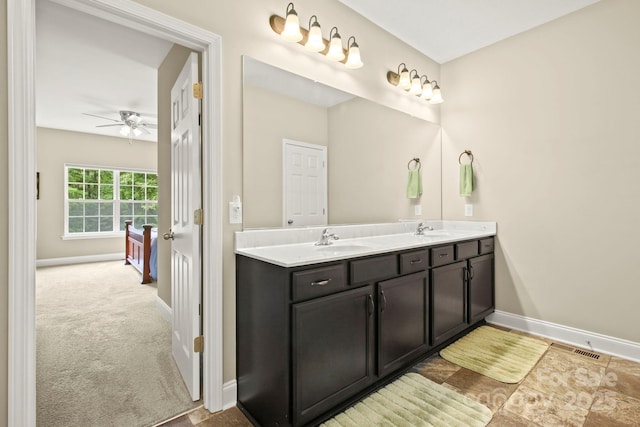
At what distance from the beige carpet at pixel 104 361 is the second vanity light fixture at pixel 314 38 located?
7.55ft

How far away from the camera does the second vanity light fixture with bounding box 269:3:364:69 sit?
195 cm

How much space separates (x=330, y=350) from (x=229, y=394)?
712 mm

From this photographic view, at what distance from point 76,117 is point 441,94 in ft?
18.6

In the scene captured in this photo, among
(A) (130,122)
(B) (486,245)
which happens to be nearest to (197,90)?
(B) (486,245)

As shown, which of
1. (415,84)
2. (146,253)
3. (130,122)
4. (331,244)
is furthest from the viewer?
(130,122)

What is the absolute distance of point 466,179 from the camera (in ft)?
10.3

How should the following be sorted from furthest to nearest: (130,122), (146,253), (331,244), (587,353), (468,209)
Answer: (130,122) < (146,253) < (468,209) < (587,353) < (331,244)

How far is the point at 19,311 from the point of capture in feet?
4.17

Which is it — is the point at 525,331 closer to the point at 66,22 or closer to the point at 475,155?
the point at 475,155

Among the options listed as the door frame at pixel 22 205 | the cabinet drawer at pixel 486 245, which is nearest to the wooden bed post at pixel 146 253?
the door frame at pixel 22 205

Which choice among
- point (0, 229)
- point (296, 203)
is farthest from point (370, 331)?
point (0, 229)

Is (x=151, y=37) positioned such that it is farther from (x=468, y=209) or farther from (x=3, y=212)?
(x=468, y=209)

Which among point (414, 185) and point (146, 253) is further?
point (146, 253)

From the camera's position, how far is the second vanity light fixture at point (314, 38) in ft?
6.41
